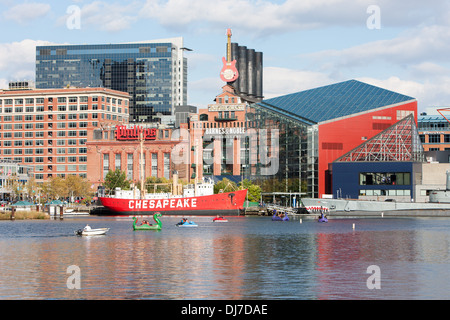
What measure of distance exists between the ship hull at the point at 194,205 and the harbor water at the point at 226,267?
80.2 metres

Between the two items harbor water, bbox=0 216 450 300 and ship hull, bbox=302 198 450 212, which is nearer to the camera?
harbor water, bbox=0 216 450 300

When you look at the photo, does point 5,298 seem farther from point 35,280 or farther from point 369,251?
point 369,251

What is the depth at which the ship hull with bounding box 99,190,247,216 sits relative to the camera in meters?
191

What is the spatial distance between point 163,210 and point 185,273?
13162 centimetres

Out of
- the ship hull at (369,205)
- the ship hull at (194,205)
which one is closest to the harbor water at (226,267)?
the ship hull at (369,205)

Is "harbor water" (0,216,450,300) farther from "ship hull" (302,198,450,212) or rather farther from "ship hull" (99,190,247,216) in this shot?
"ship hull" (99,190,247,216)

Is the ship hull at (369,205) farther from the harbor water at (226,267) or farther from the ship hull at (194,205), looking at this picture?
the harbor water at (226,267)

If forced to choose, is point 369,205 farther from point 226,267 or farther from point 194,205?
point 226,267

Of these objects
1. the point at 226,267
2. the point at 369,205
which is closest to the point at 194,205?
the point at 369,205

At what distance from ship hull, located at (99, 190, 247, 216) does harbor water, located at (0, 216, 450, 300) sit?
8016 centimetres

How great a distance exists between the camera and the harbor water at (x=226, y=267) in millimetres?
52750

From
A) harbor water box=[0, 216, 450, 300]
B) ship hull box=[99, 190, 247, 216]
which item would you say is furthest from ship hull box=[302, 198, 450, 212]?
harbor water box=[0, 216, 450, 300]

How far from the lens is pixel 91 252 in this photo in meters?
83.1

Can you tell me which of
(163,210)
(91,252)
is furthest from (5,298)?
(163,210)
